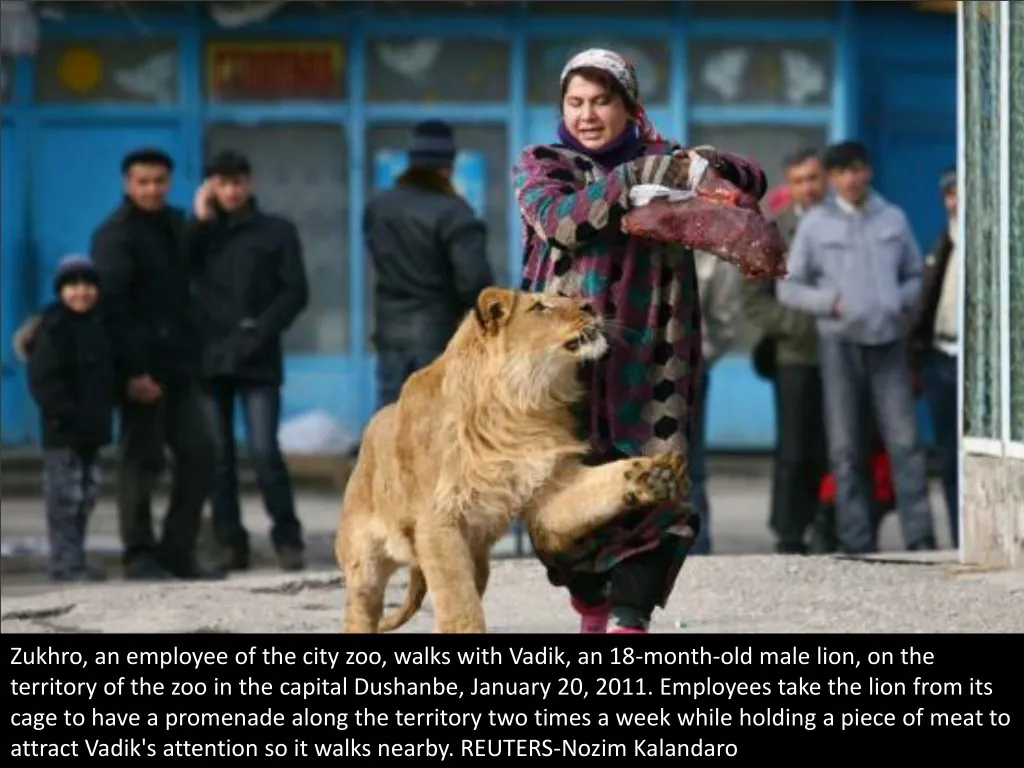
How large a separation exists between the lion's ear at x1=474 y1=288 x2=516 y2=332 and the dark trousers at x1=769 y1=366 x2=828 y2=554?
6634mm

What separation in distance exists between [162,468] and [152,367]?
528 mm

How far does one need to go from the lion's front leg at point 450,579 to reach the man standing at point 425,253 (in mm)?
5618

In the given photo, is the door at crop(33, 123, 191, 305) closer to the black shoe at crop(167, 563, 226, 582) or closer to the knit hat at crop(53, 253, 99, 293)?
the black shoe at crop(167, 563, 226, 582)

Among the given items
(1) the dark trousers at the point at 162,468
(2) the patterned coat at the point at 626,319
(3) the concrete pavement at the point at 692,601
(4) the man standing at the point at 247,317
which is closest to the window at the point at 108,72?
(4) the man standing at the point at 247,317

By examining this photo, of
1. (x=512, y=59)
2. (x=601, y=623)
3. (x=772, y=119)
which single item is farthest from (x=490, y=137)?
(x=601, y=623)

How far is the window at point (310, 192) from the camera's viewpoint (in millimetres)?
20469

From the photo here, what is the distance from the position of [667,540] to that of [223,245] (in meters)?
6.30

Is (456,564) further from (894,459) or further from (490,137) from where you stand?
(490,137)

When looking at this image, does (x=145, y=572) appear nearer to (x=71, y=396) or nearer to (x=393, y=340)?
(x=71, y=396)

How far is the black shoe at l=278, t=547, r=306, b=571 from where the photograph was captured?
1441 centimetres

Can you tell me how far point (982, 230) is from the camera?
474 inches

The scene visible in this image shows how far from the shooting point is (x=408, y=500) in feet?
27.8

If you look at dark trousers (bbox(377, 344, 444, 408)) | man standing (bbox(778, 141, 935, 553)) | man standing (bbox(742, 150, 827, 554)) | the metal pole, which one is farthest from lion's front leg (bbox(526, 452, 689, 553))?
man standing (bbox(742, 150, 827, 554))

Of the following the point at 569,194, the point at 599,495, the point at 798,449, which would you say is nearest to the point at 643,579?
the point at 599,495
